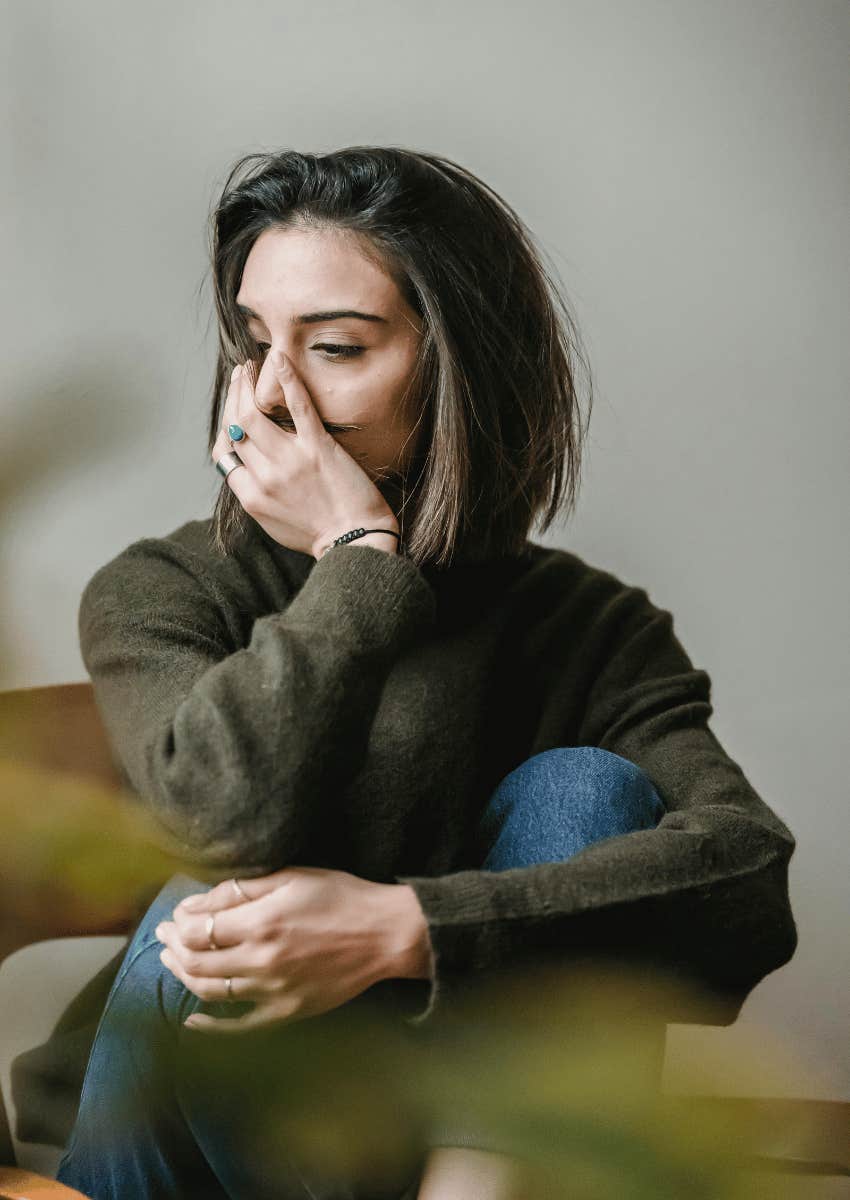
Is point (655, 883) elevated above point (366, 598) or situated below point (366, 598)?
below

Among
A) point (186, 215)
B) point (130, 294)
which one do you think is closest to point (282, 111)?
point (186, 215)

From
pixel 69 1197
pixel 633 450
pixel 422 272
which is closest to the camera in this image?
pixel 69 1197

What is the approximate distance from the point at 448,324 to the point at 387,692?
0.37m

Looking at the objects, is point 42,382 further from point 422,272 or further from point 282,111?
point 282,111

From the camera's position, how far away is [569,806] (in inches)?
38.7

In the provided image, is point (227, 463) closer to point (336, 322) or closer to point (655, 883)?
point (336, 322)

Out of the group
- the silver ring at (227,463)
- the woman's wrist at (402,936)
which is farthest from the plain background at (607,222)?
the woman's wrist at (402,936)

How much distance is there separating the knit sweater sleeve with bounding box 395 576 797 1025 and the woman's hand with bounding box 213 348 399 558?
0.33 meters

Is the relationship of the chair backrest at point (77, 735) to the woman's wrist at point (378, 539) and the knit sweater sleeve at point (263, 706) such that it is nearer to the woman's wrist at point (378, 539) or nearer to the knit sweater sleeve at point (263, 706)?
the knit sweater sleeve at point (263, 706)

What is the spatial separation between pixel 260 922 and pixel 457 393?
0.54 meters

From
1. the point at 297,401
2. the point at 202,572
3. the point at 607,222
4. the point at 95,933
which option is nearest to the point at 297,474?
the point at 297,401

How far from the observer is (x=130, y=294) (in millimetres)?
1492

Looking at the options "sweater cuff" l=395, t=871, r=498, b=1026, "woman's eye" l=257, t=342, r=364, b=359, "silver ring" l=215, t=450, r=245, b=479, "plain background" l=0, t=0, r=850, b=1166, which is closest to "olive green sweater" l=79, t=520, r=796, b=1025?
"sweater cuff" l=395, t=871, r=498, b=1026

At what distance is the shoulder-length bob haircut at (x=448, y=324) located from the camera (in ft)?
3.51
